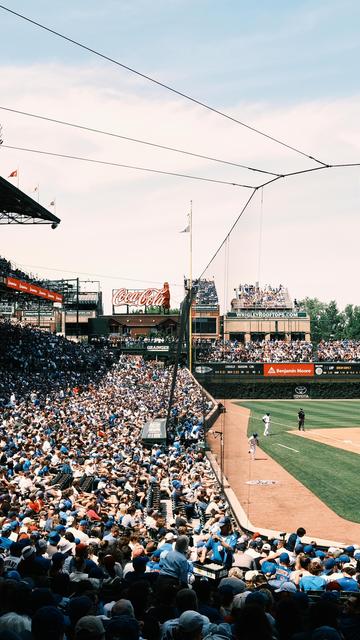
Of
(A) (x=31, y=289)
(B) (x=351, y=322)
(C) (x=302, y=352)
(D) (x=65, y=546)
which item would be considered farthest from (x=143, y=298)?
(D) (x=65, y=546)

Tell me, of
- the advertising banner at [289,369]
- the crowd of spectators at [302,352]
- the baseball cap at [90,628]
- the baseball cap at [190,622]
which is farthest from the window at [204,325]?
the advertising banner at [289,369]

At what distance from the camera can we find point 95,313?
8644cm

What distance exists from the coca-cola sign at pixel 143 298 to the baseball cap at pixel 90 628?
76.9 metres

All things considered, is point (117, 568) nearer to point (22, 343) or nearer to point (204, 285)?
point (204, 285)

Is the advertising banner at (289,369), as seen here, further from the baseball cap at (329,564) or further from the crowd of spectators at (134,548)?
the baseball cap at (329,564)

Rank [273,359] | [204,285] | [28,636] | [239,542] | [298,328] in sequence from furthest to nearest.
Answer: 1. [298,328]
2. [273,359]
3. [204,285]
4. [239,542]
5. [28,636]

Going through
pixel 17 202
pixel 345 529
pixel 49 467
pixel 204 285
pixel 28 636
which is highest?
pixel 17 202

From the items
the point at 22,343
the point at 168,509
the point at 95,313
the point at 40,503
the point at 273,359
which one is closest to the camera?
the point at 40,503

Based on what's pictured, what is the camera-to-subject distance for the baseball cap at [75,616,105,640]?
441 cm

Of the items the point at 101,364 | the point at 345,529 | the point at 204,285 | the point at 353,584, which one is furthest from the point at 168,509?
the point at 101,364

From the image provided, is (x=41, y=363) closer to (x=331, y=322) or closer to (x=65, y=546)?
(x=65, y=546)

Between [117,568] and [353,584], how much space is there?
2.74 meters

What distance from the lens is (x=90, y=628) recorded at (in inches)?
174

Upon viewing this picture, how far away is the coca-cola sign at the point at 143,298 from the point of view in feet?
268
